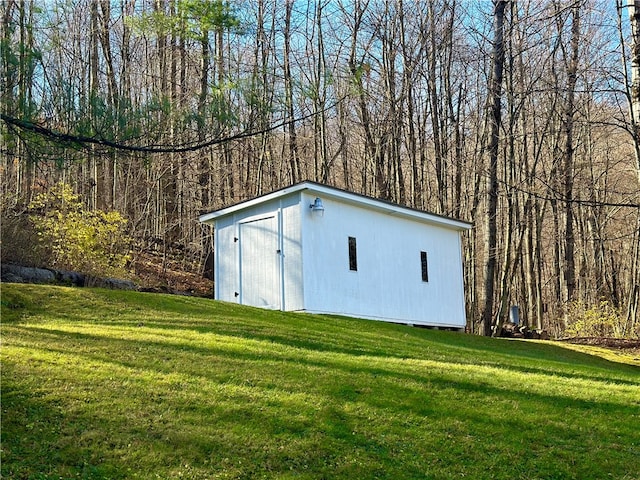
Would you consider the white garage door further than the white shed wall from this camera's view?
Yes

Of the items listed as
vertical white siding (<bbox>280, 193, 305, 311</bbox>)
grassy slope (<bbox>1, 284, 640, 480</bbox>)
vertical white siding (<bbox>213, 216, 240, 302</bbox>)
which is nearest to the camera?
grassy slope (<bbox>1, 284, 640, 480</bbox>)

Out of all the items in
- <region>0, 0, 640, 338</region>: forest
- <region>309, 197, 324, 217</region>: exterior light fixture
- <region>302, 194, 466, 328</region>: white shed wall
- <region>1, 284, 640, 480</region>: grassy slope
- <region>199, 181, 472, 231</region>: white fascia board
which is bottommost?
<region>1, 284, 640, 480</region>: grassy slope

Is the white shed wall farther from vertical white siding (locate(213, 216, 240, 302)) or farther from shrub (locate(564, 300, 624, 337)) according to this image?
shrub (locate(564, 300, 624, 337))

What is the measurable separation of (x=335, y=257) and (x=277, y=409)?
7895 millimetres

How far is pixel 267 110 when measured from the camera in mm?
7773

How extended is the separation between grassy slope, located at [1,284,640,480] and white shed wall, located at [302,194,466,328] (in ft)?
12.7

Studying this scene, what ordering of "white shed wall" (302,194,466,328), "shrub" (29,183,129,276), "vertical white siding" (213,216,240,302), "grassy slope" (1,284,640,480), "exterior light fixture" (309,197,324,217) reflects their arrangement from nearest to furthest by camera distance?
"grassy slope" (1,284,640,480) → "exterior light fixture" (309,197,324,217) → "white shed wall" (302,194,466,328) → "shrub" (29,183,129,276) → "vertical white siding" (213,216,240,302)

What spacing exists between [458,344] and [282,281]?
363cm

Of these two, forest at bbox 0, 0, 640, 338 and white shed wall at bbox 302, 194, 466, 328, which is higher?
forest at bbox 0, 0, 640, 338

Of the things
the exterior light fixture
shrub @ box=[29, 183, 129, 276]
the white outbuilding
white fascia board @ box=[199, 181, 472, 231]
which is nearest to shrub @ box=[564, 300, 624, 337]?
the white outbuilding

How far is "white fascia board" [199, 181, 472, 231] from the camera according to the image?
13844 mm

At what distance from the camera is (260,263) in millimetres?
14555

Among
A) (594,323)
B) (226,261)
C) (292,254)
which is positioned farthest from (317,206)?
(594,323)

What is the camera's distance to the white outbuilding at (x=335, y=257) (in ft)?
45.4
